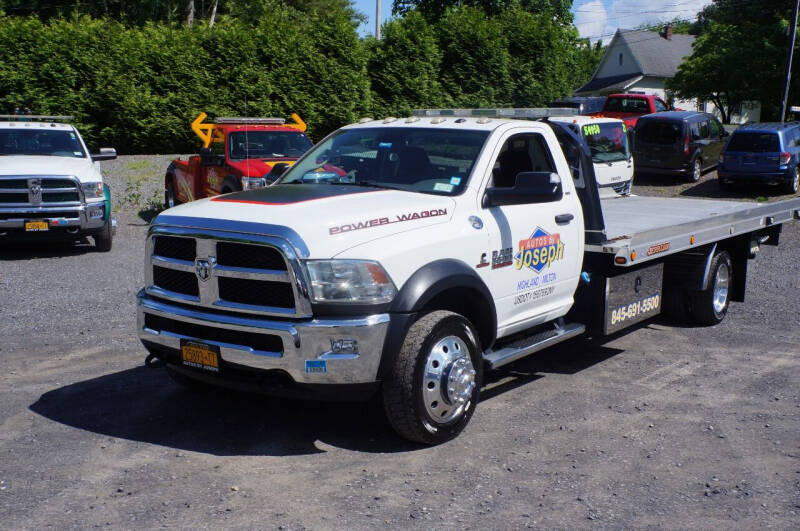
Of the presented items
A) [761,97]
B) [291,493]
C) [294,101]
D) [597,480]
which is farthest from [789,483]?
[761,97]

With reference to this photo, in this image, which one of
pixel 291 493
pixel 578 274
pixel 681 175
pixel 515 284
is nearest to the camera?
pixel 291 493

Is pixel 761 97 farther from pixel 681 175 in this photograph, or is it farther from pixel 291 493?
pixel 291 493

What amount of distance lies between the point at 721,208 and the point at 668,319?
1433mm

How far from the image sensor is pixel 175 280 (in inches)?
218

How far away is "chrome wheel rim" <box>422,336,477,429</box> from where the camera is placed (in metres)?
5.30

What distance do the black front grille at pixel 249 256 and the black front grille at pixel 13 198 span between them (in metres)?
8.44

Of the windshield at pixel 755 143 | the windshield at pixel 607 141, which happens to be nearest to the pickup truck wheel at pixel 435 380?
the windshield at pixel 607 141

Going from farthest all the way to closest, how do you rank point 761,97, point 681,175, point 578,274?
1. point 761,97
2. point 681,175
3. point 578,274

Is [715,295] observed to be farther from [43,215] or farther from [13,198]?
[13,198]

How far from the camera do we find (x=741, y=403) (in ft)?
21.1

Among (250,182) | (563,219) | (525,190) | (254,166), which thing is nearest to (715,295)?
(563,219)

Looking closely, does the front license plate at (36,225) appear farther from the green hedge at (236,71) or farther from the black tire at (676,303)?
the green hedge at (236,71)

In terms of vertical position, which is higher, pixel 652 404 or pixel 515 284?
pixel 515 284

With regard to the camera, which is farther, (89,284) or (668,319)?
(89,284)
